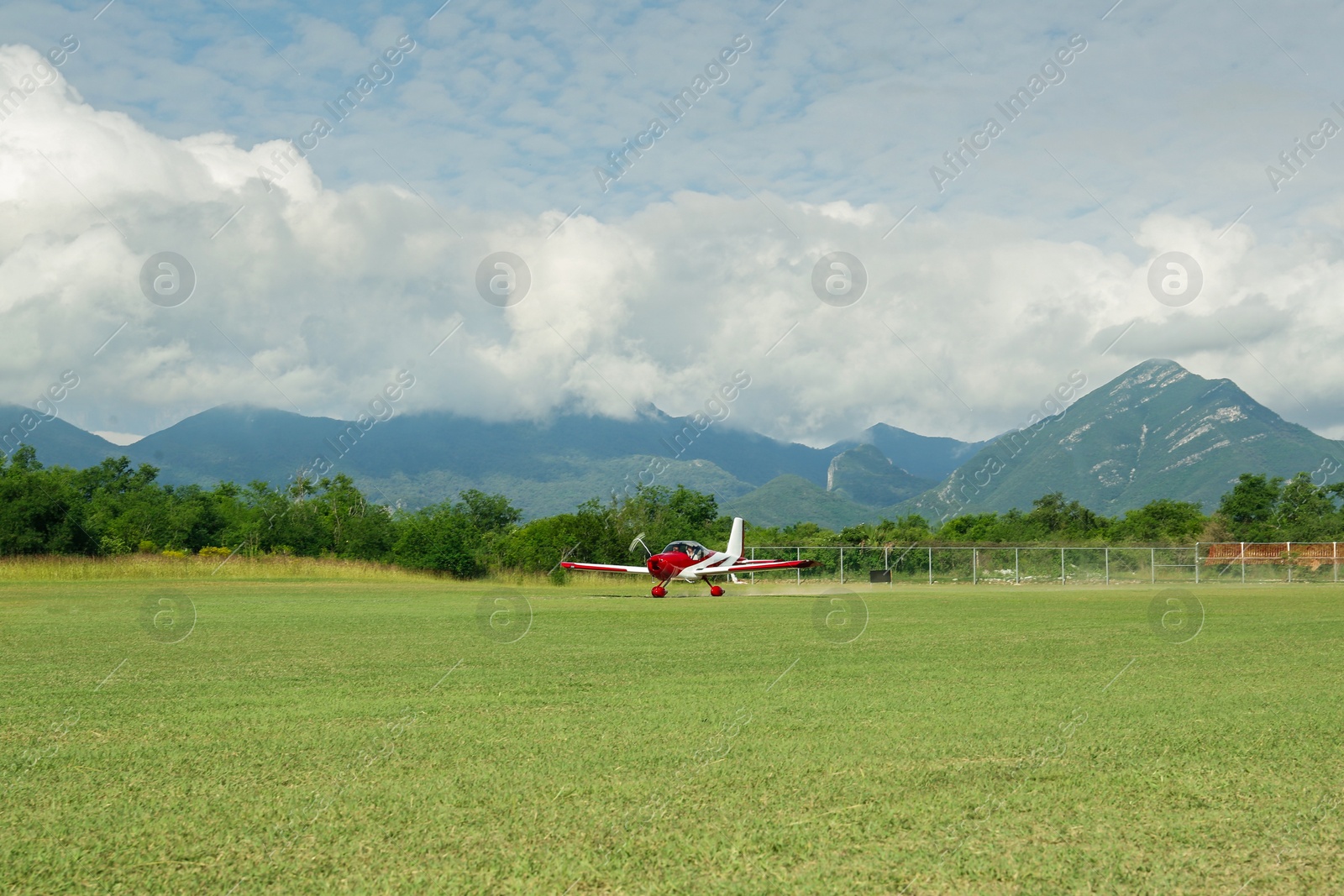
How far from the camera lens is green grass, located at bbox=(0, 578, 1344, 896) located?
13.7 ft

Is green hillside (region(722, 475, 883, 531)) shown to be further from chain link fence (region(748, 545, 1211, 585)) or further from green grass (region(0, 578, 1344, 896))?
green grass (region(0, 578, 1344, 896))

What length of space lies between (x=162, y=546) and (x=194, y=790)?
184ft

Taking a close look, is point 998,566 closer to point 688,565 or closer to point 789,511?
point 688,565

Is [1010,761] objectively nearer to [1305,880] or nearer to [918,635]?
[1305,880]

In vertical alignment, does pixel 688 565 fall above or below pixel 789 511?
below

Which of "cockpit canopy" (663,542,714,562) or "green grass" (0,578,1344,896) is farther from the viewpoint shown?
"cockpit canopy" (663,542,714,562)

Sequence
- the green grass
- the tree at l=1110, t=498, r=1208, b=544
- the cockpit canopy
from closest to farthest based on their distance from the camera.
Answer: the green grass < the cockpit canopy < the tree at l=1110, t=498, r=1208, b=544

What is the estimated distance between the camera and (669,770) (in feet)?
19.2

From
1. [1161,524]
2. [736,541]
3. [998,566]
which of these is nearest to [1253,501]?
[1161,524]

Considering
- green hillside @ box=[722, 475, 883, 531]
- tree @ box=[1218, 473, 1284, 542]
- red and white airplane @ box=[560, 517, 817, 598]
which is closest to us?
red and white airplane @ box=[560, 517, 817, 598]

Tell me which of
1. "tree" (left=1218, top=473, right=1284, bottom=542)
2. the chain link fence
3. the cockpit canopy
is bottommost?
the chain link fence

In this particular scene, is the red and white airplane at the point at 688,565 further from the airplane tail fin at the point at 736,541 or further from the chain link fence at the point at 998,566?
the chain link fence at the point at 998,566

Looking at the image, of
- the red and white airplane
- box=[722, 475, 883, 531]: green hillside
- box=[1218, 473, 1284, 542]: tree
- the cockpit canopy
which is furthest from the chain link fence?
box=[722, 475, 883, 531]: green hillside

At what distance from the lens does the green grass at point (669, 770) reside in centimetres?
416
